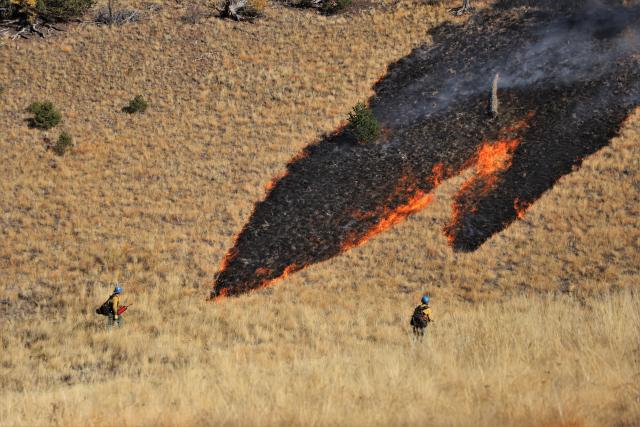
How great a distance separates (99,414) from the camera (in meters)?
7.62

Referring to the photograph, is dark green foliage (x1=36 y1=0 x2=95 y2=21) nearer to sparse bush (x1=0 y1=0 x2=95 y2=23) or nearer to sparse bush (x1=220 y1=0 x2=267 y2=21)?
sparse bush (x1=0 y1=0 x2=95 y2=23)

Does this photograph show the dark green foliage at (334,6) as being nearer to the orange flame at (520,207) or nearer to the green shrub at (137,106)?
the green shrub at (137,106)

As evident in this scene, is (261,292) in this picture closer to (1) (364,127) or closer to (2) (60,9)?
(1) (364,127)

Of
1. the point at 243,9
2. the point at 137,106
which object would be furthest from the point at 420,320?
the point at 243,9

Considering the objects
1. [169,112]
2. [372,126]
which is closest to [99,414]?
[372,126]

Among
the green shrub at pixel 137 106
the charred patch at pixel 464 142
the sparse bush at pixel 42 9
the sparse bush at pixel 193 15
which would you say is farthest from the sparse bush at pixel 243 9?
the green shrub at pixel 137 106

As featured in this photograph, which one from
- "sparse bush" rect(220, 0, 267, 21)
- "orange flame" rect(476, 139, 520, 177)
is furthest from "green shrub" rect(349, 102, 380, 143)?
"sparse bush" rect(220, 0, 267, 21)

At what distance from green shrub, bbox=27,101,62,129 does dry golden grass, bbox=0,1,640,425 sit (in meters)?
0.95

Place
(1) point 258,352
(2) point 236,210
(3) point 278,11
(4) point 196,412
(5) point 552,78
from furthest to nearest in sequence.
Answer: (3) point 278,11
(5) point 552,78
(2) point 236,210
(1) point 258,352
(4) point 196,412

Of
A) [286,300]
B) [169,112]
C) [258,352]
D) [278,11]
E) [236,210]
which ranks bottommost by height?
[258,352]

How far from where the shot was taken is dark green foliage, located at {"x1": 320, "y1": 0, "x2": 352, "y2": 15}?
4447cm

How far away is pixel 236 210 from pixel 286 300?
23.7ft

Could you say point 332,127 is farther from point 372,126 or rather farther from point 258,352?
point 258,352

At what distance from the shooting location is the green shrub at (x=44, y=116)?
31.5 metres
